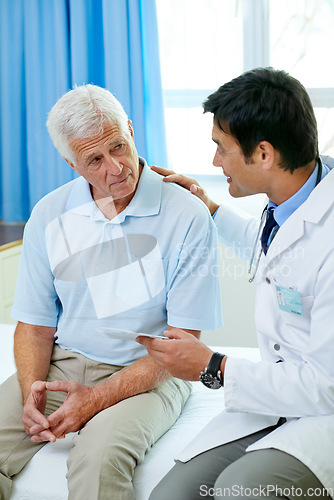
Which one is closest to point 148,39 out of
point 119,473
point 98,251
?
point 98,251

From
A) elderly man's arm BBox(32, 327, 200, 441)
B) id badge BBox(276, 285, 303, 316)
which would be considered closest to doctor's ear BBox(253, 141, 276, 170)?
id badge BBox(276, 285, 303, 316)

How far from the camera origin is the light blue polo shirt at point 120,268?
5.69 ft

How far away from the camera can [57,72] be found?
10.8ft

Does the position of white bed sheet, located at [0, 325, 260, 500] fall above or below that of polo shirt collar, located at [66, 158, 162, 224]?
below

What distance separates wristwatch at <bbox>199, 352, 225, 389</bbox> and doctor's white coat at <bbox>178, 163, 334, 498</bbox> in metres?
0.03

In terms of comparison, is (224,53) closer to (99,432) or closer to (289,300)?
(289,300)

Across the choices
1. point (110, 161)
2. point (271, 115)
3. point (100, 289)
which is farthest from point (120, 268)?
point (271, 115)

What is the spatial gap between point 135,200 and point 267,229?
40 cm

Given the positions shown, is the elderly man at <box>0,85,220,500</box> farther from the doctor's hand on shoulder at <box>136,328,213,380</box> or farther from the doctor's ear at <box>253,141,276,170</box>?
the doctor's ear at <box>253,141,276,170</box>

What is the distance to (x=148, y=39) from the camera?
3123 millimetres

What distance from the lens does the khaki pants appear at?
144 cm

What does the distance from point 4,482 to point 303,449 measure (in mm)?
736

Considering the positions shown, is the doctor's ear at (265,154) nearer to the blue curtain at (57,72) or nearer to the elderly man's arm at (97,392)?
the elderly man's arm at (97,392)

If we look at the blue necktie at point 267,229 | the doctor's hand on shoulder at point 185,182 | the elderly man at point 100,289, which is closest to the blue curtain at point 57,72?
the doctor's hand on shoulder at point 185,182
